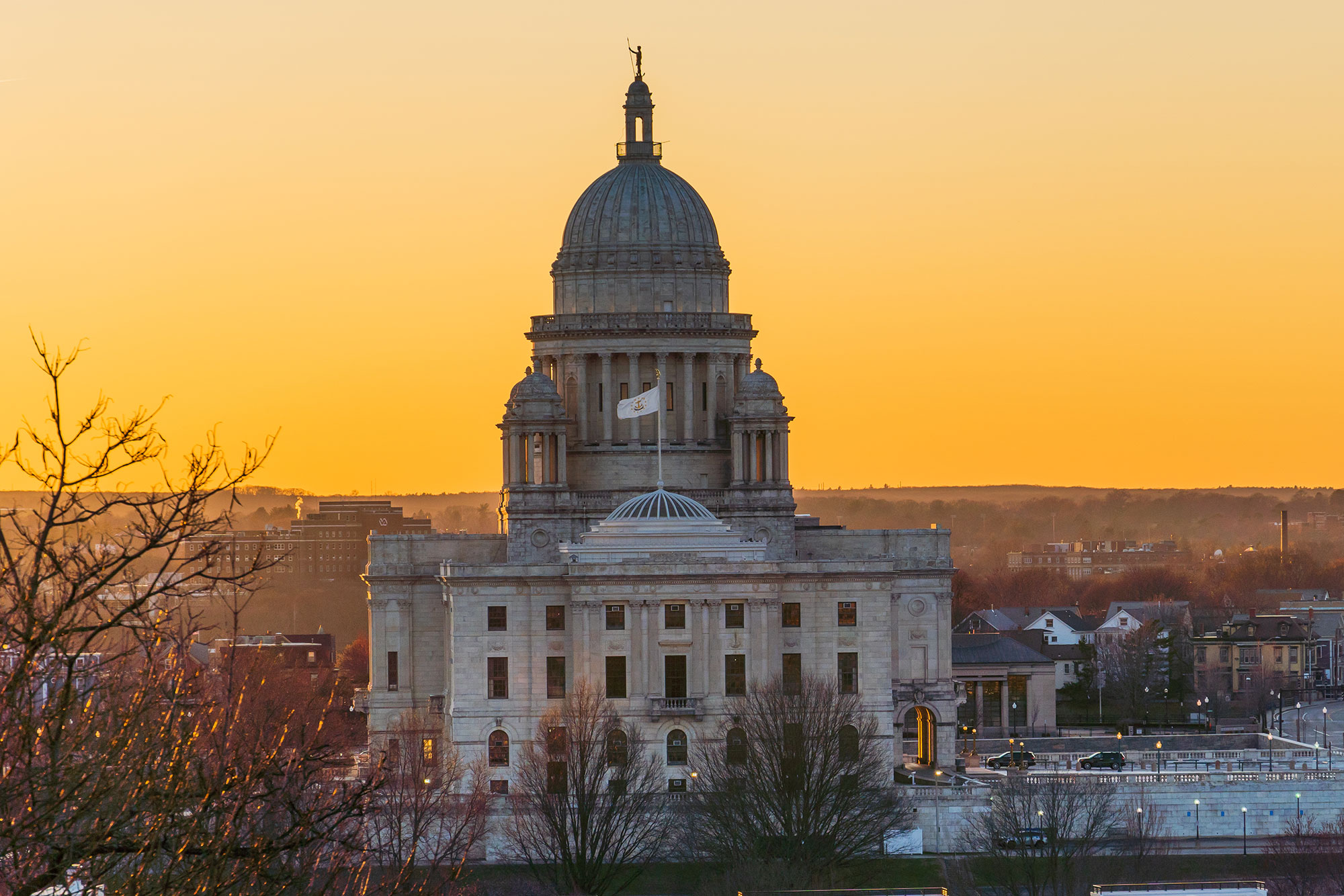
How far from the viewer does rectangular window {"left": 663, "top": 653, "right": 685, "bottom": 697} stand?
137m

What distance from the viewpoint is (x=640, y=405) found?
153m

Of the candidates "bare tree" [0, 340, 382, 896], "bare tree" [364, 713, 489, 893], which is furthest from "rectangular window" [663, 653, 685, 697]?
"bare tree" [0, 340, 382, 896]

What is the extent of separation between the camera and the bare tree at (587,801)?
375 ft

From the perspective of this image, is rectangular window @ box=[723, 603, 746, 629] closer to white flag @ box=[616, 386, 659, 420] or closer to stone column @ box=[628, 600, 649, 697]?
stone column @ box=[628, 600, 649, 697]

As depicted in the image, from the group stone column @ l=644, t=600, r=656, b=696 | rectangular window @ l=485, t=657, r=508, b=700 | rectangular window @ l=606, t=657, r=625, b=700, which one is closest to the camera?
stone column @ l=644, t=600, r=656, b=696

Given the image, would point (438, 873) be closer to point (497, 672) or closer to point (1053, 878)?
point (1053, 878)

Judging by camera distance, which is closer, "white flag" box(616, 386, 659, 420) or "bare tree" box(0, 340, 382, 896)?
"bare tree" box(0, 340, 382, 896)

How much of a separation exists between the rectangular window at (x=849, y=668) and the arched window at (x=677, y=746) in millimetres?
9356

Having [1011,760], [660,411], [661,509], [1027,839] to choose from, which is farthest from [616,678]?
[1027,839]

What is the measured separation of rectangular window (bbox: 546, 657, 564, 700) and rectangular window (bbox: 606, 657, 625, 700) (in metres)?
2.73

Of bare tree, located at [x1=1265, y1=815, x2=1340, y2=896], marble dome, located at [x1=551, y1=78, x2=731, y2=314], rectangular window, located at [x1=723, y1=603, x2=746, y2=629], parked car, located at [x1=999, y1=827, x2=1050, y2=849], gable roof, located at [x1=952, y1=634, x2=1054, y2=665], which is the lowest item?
bare tree, located at [x1=1265, y1=815, x2=1340, y2=896]

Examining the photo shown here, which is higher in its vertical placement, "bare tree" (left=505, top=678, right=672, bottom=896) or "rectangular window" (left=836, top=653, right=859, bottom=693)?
"rectangular window" (left=836, top=653, right=859, bottom=693)

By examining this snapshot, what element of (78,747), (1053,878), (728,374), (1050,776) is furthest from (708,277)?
(78,747)

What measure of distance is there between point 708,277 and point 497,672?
104 ft
